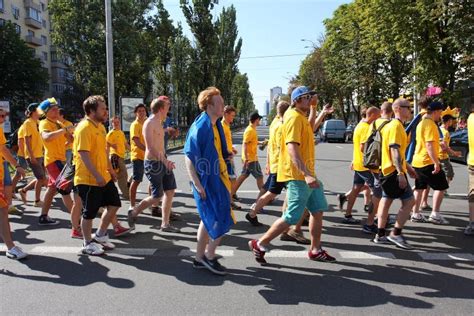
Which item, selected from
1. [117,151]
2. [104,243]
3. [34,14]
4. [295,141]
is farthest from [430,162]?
[34,14]

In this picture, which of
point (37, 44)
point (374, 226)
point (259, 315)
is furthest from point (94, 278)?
point (37, 44)

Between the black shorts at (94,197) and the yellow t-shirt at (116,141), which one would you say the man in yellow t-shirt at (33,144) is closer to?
the yellow t-shirt at (116,141)

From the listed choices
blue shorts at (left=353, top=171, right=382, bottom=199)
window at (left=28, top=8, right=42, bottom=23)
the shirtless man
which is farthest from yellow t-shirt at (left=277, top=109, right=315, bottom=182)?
window at (left=28, top=8, right=42, bottom=23)

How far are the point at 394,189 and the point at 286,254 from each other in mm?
1487

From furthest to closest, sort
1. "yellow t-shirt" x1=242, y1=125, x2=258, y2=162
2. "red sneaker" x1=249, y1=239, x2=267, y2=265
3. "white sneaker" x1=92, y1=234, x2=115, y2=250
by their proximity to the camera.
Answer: "yellow t-shirt" x1=242, y1=125, x2=258, y2=162
"white sneaker" x1=92, y1=234, x2=115, y2=250
"red sneaker" x1=249, y1=239, x2=267, y2=265

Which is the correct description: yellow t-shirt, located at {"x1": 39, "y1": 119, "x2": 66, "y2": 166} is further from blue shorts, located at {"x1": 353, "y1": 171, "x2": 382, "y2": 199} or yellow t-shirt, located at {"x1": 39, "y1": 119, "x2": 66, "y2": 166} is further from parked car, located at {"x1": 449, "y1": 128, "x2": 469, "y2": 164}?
parked car, located at {"x1": 449, "y1": 128, "x2": 469, "y2": 164}

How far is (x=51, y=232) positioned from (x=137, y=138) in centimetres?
191

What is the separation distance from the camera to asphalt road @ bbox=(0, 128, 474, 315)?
3.54m

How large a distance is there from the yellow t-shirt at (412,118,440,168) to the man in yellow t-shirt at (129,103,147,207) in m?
4.18

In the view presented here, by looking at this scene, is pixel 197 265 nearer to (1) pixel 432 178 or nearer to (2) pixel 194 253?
(2) pixel 194 253

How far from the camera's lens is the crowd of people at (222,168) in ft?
13.4

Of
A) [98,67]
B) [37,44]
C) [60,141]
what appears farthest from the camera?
[37,44]

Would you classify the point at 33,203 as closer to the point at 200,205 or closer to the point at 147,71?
the point at 200,205

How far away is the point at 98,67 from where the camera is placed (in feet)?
122
